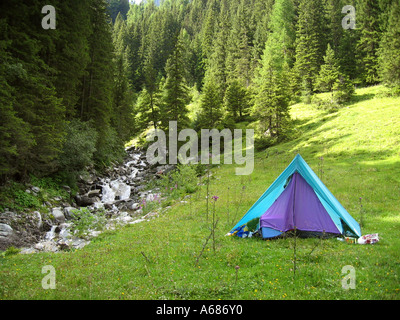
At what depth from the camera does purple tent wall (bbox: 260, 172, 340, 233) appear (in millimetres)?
8156

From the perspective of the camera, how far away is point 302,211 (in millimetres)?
8242

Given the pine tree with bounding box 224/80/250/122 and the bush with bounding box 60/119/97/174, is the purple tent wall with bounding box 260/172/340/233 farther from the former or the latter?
the pine tree with bounding box 224/80/250/122

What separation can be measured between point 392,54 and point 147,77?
33.7 meters

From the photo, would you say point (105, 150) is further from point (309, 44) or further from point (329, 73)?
point (309, 44)

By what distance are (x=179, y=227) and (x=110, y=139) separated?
68.9ft

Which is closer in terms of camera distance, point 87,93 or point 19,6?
point 19,6

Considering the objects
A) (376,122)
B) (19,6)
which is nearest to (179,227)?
(19,6)

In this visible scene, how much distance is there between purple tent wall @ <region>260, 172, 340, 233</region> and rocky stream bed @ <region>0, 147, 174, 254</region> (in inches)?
277

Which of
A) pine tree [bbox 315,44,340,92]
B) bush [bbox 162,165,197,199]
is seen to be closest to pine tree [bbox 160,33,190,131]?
bush [bbox 162,165,197,199]

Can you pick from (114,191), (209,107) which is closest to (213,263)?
(114,191)

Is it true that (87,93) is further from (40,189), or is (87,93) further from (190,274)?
(190,274)
